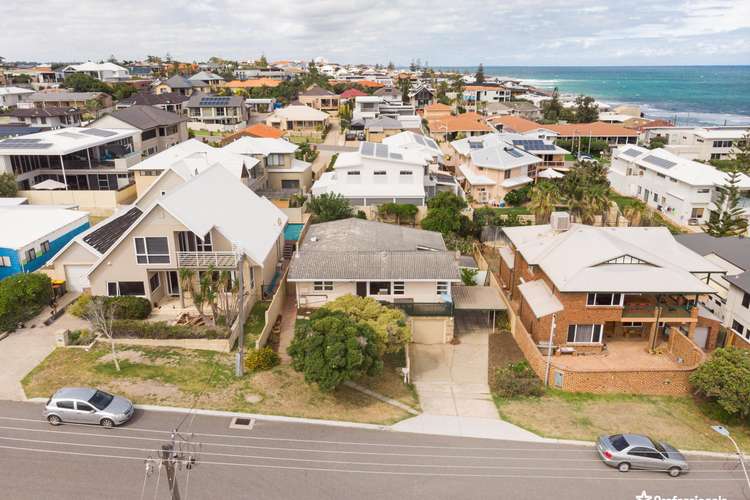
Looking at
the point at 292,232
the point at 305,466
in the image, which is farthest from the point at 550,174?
the point at 305,466

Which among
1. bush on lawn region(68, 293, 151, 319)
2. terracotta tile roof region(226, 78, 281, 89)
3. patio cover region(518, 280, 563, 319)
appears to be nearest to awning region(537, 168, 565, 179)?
patio cover region(518, 280, 563, 319)

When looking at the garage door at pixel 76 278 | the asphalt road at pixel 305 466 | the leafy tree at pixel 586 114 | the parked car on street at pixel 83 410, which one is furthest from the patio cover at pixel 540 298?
the leafy tree at pixel 586 114

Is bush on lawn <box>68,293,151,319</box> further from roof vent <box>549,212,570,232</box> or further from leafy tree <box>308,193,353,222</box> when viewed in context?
roof vent <box>549,212,570,232</box>

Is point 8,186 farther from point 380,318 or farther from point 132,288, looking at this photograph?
point 380,318

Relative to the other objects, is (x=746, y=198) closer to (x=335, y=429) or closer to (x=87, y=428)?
(x=335, y=429)

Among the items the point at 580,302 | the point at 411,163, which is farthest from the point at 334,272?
the point at 411,163

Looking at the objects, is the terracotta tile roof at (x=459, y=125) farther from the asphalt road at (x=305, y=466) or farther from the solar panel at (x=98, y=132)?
the asphalt road at (x=305, y=466)
